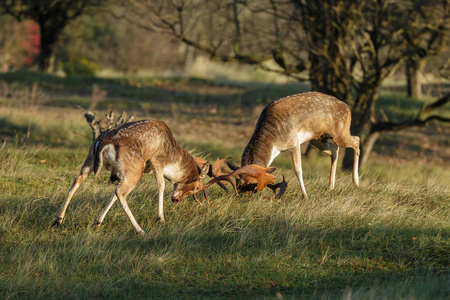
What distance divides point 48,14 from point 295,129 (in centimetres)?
2056

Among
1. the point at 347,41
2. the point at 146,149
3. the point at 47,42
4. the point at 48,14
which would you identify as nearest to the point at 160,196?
the point at 146,149

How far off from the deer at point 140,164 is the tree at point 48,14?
58.2ft

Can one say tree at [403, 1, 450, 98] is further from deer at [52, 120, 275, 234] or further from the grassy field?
deer at [52, 120, 275, 234]

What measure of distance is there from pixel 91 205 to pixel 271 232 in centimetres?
245

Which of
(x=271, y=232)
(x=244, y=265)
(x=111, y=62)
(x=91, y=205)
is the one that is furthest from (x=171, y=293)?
(x=111, y=62)

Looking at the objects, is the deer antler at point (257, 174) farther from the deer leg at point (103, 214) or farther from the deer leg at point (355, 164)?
the deer leg at point (355, 164)

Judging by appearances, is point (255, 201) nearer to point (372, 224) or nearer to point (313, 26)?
point (372, 224)

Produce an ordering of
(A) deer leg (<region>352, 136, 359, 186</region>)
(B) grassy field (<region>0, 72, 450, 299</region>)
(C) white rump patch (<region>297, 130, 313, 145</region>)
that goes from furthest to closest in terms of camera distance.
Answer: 1. (A) deer leg (<region>352, 136, 359, 186</region>)
2. (C) white rump patch (<region>297, 130, 313, 145</region>)
3. (B) grassy field (<region>0, 72, 450, 299</region>)

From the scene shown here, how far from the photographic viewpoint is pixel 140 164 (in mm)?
6891

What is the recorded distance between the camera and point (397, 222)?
7.54m

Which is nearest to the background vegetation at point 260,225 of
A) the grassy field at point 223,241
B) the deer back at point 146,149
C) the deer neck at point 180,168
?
the grassy field at point 223,241

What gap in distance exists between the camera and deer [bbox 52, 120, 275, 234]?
6.68m

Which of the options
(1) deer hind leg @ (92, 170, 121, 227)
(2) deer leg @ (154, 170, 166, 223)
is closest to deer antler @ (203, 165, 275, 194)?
(2) deer leg @ (154, 170, 166, 223)

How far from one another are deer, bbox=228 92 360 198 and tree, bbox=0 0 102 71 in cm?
1706
